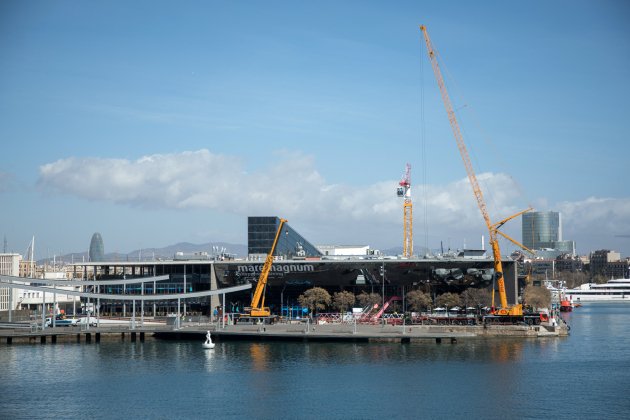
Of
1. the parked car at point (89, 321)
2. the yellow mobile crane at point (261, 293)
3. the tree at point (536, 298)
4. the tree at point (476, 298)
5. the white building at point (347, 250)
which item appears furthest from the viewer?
the white building at point (347, 250)

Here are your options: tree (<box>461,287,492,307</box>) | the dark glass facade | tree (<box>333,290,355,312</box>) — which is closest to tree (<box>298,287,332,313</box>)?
tree (<box>333,290,355,312</box>)

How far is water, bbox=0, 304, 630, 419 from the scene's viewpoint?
48.5 m

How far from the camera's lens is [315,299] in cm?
10381

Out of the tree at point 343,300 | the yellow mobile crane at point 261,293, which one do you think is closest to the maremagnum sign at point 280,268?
the yellow mobile crane at point 261,293

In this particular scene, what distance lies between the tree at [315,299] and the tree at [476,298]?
53.7 ft

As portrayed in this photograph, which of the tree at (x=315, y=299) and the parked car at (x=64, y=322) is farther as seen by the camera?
the tree at (x=315, y=299)

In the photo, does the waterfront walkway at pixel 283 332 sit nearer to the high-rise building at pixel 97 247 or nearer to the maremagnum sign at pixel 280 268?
the maremagnum sign at pixel 280 268

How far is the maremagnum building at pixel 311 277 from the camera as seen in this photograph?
105188 millimetres

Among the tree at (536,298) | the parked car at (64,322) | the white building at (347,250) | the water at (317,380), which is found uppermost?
the white building at (347,250)

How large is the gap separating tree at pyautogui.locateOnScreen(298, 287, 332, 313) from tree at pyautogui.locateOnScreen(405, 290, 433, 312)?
392 inches

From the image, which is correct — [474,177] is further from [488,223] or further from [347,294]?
[347,294]

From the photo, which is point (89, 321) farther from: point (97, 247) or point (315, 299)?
point (97, 247)

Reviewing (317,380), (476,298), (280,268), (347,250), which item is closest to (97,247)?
(347,250)

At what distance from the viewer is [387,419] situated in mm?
46062
